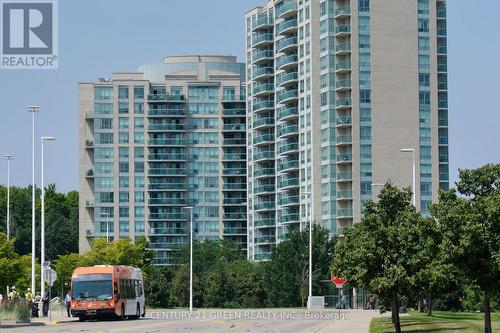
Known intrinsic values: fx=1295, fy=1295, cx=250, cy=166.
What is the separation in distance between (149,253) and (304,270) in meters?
22.9

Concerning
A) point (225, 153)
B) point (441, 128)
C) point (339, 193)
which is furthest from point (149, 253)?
point (225, 153)

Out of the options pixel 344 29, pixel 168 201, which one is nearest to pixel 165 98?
pixel 168 201

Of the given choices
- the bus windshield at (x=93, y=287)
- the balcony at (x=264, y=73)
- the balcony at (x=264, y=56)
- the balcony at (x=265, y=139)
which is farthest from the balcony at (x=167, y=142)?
the bus windshield at (x=93, y=287)

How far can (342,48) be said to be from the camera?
142 meters

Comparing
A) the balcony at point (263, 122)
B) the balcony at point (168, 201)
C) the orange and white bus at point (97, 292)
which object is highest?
the balcony at point (263, 122)

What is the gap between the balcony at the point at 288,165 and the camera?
149250 millimetres

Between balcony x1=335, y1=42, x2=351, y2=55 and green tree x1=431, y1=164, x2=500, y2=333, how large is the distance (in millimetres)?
103647

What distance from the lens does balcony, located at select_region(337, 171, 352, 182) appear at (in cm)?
13938

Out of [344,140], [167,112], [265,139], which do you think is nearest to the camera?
[344,140]

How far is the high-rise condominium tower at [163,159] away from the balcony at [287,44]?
2990cm

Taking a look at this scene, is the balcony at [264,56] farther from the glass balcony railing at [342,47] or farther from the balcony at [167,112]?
the balcony at [167,112]

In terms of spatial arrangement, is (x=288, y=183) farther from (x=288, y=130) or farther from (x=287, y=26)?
(x=287, y=26)

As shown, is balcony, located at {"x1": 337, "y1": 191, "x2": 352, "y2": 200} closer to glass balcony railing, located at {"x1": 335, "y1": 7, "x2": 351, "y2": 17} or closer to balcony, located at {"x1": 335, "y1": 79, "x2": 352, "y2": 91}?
balcony, located at {"x1": 335, "y1": 79, "x2": 352, "y2": 91}

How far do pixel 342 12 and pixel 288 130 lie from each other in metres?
16.7
